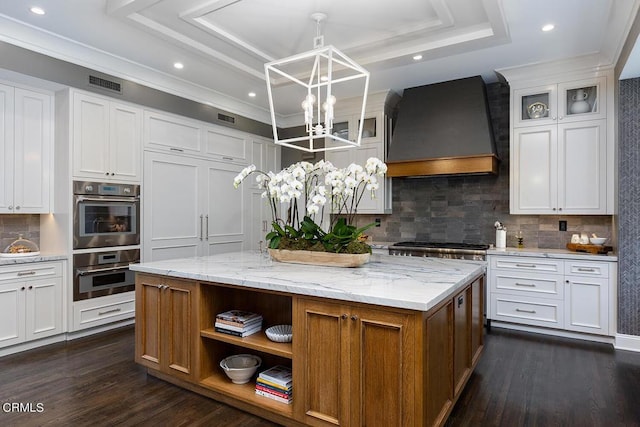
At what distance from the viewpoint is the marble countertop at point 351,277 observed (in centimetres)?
186

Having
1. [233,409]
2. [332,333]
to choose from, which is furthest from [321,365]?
[233,409]

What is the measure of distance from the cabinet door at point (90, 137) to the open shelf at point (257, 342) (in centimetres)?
234

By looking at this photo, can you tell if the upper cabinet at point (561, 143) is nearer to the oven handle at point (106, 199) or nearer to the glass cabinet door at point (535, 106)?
the glass cabinet door at point (535, 106)

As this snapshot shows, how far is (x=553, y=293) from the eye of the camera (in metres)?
3.90

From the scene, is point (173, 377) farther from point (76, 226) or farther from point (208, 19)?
point (208, 19)

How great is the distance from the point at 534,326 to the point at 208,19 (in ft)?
14.2

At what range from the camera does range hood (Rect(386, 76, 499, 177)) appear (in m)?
4.37

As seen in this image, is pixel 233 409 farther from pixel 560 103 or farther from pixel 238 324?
pixel 560 103

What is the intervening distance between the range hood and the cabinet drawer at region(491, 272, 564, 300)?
120 centimetres

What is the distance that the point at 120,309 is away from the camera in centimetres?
414

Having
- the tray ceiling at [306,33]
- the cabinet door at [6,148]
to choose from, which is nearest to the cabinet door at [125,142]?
the tray ceiling at [306,33]

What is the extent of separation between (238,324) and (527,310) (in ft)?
10.2

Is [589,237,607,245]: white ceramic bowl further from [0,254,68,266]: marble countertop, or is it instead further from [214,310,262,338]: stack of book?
[0,254,68,266]: marble countertop

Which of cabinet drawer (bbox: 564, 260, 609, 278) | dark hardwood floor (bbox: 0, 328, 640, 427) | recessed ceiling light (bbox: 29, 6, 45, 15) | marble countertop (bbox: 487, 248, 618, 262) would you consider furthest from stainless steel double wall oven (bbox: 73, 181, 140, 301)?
cabinet drawer (bbox: 564, 260, 609, 278)
